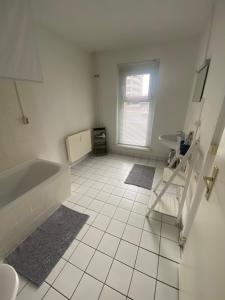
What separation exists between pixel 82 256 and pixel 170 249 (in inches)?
32.9

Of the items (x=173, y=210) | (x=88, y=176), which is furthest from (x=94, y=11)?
(x=173, y=210)

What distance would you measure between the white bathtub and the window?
5.95 feet

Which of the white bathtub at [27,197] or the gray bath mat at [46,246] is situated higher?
the white bathtub at [27,197]

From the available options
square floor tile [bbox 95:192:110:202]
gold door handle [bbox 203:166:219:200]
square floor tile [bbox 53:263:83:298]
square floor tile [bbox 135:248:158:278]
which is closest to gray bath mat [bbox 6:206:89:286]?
square floor tile [bbox 53:263:83:298]

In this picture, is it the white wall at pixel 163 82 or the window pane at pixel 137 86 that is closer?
the white wall at pixel 163 82

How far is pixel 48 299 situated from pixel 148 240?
0.94 m

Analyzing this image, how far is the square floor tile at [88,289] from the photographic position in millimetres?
986

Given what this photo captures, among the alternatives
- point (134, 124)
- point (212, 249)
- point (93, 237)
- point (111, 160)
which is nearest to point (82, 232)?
point (93, 237)

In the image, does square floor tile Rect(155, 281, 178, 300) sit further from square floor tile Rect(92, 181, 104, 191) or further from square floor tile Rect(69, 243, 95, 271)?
square floor tile Rect(92, 181, 104, 191)

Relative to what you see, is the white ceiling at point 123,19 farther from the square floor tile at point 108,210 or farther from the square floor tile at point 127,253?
the square floor tile at point 127,253

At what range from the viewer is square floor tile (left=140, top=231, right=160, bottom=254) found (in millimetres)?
1296

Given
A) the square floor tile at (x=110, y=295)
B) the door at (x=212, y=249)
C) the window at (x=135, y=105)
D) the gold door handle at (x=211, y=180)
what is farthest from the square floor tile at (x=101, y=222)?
the window at (x=135, y=105)

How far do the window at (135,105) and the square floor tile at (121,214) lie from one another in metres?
1.71

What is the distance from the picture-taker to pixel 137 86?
8.82 feet
